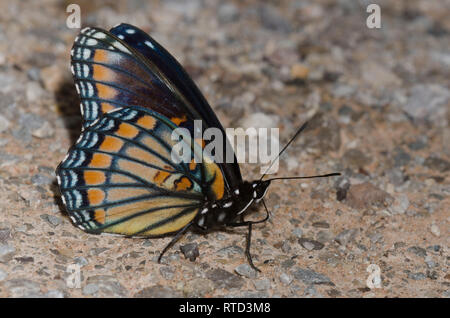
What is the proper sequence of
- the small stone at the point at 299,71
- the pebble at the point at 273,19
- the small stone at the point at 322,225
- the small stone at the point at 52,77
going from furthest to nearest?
1. the pebble at the point at 273,19
2. the small stone at the point at 299,71
3. the small stone at the point at 52,77
4. the small stone at the point at 322,225

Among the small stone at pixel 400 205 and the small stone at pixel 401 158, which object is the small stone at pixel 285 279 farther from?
the small stone at pixel 401 158

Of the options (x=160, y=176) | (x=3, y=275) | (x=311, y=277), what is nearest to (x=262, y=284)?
(x=311, y=277)

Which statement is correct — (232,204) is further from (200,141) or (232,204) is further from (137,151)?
(137,151)

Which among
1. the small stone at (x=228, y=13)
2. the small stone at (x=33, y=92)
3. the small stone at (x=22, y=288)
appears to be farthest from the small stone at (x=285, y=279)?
the small stone at (x=228, y=13)

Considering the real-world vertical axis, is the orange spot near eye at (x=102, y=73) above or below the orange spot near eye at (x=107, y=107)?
above

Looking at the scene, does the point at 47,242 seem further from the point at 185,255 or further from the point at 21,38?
the point at 21,38

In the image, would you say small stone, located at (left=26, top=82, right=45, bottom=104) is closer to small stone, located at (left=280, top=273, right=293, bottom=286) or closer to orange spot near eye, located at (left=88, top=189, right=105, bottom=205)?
orange spot near eye, located at (left=88, top=189, right=105, bottom=205)
